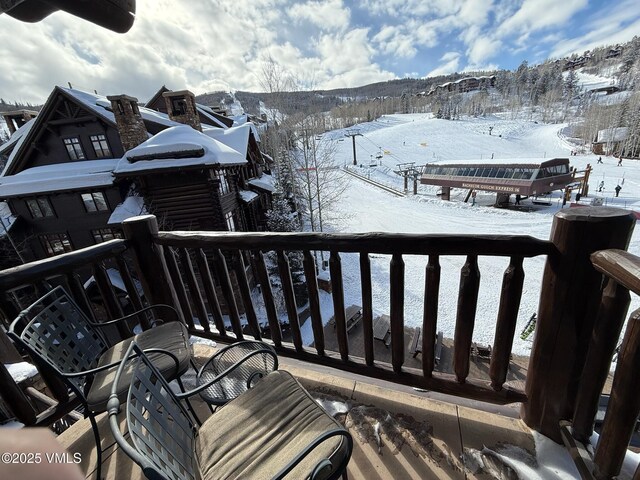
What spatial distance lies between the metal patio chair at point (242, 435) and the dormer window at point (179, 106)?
1362 centimetres

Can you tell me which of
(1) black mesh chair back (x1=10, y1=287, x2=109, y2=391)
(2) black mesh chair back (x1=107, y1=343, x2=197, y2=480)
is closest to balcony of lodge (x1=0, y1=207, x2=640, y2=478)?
(1) black mesh chair back (x1=10, y1=287, x2=109, y2=391)

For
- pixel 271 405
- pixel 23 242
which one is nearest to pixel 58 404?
pixel 271 405

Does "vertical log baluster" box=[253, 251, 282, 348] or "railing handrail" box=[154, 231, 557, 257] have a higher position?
"railing handrail" box=[154, 231, 557, 257]

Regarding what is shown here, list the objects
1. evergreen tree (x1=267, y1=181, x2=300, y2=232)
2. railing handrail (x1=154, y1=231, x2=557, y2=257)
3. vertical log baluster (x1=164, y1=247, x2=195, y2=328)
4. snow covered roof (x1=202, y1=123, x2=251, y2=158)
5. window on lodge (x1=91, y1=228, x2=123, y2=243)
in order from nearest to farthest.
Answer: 1. railing handrail (x1=154, y1=231, x2=557, y2=257)
2. vertical log baluster (x1=164, y1=247, x2=195, y2=328)
3. window on lodge (x1=91, y1=228, x2=123, y2=243)
4. snow covered roof (x1=202, y1=123, x2=251, y2=158)
5. evergreen tree (x1=267, y1=181, x2=300, y2=232)

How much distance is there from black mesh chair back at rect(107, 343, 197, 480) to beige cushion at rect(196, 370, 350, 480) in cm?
8

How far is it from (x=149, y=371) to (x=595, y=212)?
1.89m

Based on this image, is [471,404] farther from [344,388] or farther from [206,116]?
[206,116]

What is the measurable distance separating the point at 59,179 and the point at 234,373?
Result: 460 inches

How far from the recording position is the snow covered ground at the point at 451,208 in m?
10.2

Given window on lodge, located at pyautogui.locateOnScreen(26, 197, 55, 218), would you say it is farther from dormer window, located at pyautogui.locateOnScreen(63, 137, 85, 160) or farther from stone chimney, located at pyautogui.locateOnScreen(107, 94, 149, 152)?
stone chimney, located at pyautogui.locateOnScreen(107, 94, 149, 152)

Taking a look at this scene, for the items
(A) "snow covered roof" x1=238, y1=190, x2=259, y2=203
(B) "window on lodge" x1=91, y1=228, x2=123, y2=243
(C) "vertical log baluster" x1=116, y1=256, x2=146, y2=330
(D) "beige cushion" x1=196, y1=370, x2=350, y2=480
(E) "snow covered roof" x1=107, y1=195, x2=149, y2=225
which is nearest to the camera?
(D) "beige cushion" x1=196, y1=370, x2=350, y2=480

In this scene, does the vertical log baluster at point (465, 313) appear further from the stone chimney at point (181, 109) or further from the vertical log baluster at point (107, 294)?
the stone chimney at point (181, 109)

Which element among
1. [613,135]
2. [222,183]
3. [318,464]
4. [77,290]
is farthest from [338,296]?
[613,135]

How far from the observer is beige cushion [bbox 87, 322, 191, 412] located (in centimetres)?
144
